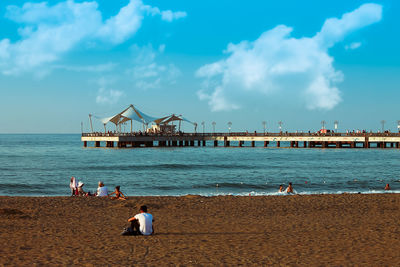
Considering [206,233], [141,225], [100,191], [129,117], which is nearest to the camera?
[141,225]

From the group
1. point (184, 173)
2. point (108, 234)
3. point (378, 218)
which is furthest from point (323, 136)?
point (108, 234)

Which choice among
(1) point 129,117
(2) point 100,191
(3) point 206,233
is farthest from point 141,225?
(1) point 129,117

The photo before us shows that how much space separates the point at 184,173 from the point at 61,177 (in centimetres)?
861

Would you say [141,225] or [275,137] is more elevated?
[275,137]

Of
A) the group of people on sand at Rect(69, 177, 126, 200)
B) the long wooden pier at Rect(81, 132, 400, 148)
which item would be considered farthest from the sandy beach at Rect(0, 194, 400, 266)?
the long wooden pier at Rect(81, 132, 400, 148)

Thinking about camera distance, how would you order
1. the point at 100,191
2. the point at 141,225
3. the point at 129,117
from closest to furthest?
the point at 141,225
the point at 100,191
the point at 129,117

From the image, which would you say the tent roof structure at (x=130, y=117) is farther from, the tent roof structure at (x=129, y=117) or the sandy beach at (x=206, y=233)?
the sandy beach at (x=206, y=233)

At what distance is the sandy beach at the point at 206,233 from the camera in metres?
7.96

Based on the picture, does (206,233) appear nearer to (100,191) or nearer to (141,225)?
(141,225)

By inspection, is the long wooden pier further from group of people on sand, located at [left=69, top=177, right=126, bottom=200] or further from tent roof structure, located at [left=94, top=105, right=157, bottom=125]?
group of people on sand, located at [left=69, top=177, right=126, bottom=200]

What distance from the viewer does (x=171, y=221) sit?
39.3ft

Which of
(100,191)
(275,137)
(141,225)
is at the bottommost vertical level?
(100,191)

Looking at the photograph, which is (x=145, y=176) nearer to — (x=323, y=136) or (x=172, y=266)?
(x=172, y=266)

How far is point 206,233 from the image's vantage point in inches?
406
